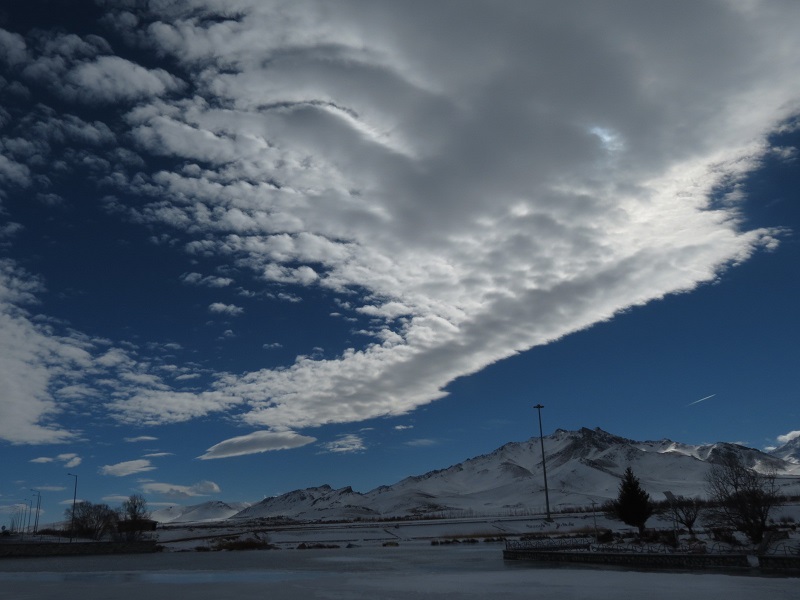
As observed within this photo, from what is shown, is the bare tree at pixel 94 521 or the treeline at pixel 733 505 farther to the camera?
the bare tree at pixel 94 521

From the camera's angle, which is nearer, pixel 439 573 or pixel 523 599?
pixel 523 599

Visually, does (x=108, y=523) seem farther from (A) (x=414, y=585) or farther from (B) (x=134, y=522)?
(A) (x=414, y=585)

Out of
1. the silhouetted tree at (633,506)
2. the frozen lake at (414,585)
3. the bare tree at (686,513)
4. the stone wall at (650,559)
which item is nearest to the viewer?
the frozen lake at (414,585)

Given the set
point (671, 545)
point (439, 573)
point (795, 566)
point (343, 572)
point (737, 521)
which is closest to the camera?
point (795, 566)

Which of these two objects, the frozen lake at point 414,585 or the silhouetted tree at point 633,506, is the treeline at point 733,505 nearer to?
the silhouetted tree at point 633,506

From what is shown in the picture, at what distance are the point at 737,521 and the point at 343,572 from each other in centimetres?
3484

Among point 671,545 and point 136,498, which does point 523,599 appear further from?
point 136,498

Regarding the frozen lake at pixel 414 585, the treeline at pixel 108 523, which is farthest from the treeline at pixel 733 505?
the treeline at pixel 108 523

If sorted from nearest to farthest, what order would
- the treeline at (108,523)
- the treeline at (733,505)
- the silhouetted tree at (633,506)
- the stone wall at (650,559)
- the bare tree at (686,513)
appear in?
the stone wall at (650,559), the treeline at (733,505), the bare tree at (686,513), the silhouetted tree at (633,506), the treeline at (108,523)

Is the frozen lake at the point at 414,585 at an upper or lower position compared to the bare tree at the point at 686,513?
lower

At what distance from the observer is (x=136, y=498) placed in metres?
175

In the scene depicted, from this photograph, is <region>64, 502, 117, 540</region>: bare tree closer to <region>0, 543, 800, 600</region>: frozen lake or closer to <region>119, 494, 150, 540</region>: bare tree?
<region>119, 494, 150, 540</region>: bare tree

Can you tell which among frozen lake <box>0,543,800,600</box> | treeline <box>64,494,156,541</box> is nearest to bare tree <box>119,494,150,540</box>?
treeline <box>64,494,156,541</box>

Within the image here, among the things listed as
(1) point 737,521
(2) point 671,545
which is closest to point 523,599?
(2) point 671,545
